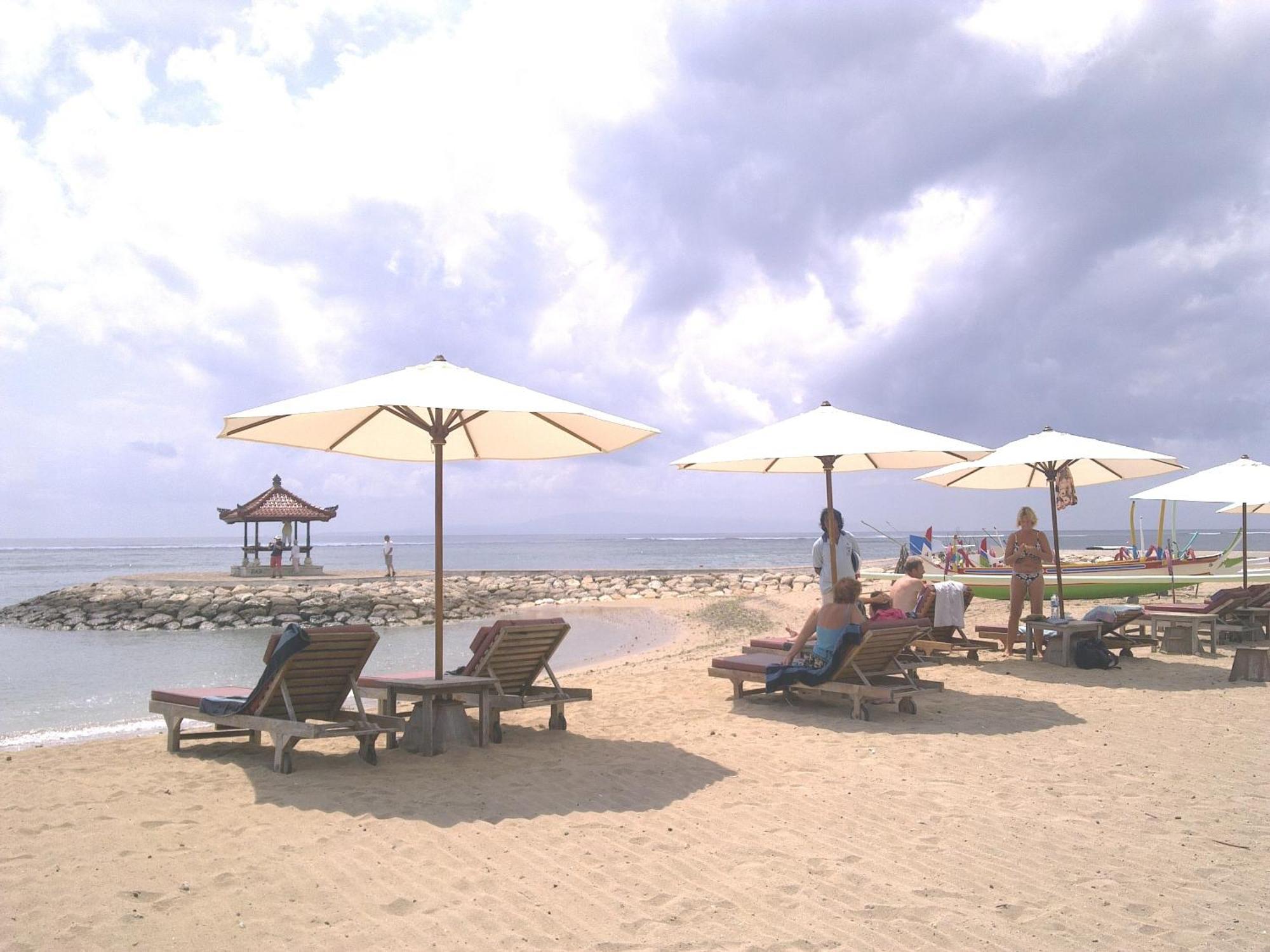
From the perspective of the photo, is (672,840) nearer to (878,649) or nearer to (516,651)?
(516,651)

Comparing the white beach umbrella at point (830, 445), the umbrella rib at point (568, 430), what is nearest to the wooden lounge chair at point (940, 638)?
the white beach umbrella at point (830, 445)

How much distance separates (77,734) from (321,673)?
624 centimetres

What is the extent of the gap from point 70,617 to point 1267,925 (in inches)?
1154

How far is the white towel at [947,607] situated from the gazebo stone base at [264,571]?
27739mm

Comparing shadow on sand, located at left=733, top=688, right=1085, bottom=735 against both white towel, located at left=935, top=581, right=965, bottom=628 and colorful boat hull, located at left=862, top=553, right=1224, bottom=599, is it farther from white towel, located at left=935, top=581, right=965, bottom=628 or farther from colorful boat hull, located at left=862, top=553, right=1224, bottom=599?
colorful boat hull, located at left=862, top=553, right=1224, bottom=599

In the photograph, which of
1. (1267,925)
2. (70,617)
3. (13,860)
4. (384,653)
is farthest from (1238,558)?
(70,617)

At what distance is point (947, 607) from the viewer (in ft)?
34.8

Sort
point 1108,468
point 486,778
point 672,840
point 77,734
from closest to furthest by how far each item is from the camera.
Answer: point 672,840, point 486,778, point 77,734, point 1108,468

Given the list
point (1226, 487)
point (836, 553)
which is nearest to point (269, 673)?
point (836, 553)

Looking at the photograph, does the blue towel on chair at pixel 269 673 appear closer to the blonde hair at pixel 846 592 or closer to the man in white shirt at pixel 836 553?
the blonde hair at pixel 846 592

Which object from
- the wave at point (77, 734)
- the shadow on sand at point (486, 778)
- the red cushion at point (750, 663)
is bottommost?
the wave at point (77, 734)

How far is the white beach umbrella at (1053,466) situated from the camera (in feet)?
32.3

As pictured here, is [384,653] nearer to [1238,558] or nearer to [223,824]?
[223,824]

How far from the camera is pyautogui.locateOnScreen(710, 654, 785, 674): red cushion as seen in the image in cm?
816
